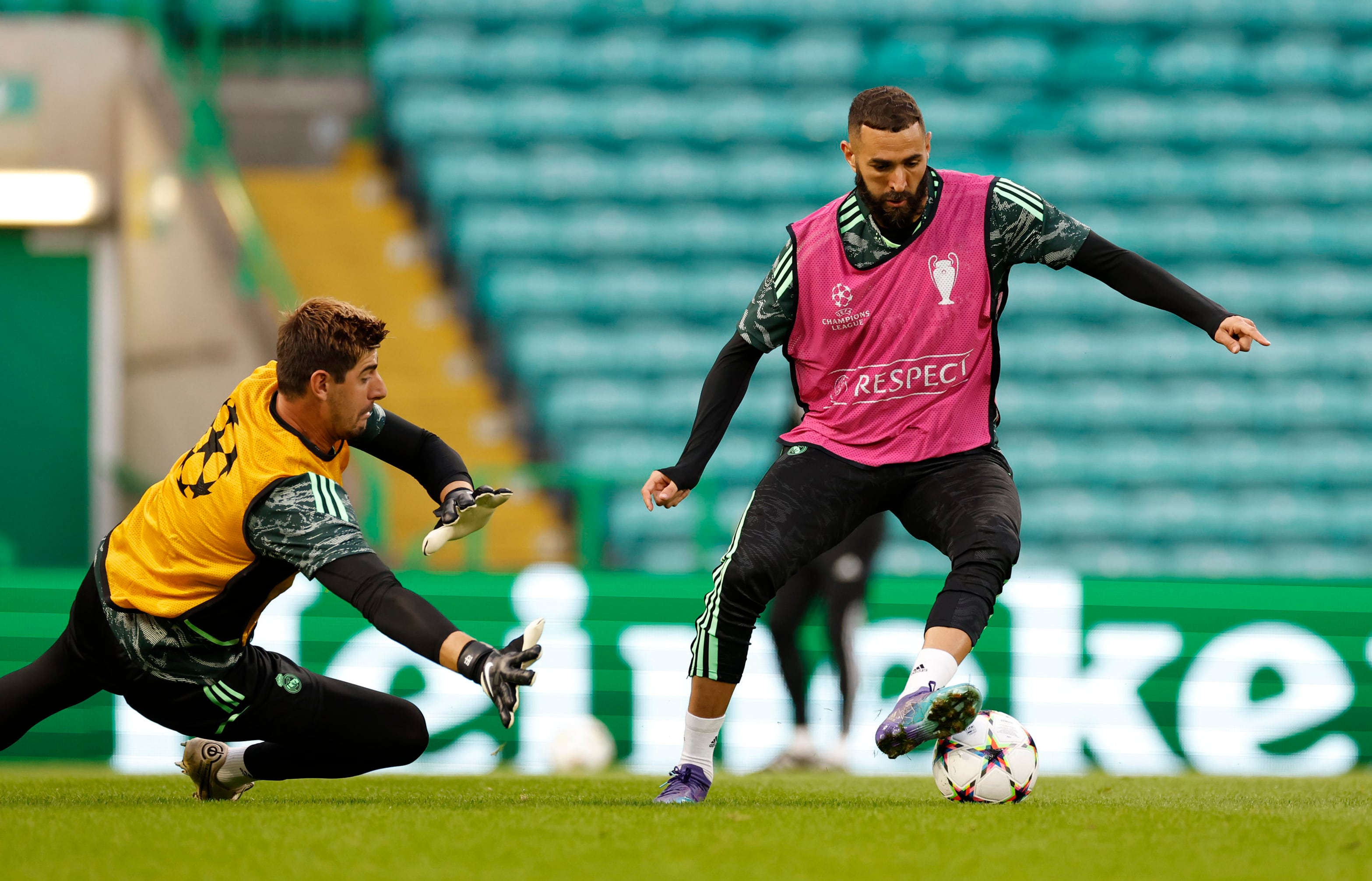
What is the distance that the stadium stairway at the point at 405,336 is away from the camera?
9.90 m

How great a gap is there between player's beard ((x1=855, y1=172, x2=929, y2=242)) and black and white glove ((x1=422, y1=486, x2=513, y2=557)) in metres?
1.29

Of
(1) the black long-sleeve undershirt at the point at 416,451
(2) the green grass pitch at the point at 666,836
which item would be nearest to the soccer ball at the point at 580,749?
(2) the green grass pitch at the point at 666,836

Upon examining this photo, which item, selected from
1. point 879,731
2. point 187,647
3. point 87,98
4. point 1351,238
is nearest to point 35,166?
point 87,98

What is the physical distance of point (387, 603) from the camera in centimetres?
371

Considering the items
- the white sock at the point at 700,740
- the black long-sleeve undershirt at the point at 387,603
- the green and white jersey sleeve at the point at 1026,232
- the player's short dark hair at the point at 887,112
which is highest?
the player's short dark hair at the point at 887,112

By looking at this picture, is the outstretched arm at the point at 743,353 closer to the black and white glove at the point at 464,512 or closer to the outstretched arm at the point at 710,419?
the outstretched arm at the point at 710,419

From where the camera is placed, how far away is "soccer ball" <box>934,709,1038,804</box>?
4340 millimetres

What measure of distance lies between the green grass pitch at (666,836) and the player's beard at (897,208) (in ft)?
5.27

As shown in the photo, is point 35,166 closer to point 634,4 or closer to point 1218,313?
point 634,4

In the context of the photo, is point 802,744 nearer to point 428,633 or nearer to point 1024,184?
point 428,633

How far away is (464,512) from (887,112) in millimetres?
1566

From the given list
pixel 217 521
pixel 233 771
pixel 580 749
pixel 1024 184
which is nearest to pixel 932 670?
pixel 217 521

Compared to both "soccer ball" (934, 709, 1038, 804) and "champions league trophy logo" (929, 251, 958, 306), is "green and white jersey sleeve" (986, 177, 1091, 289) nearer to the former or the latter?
"champions league trophy logo" (929, 251, 958, 306)

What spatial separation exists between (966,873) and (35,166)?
371 inches
